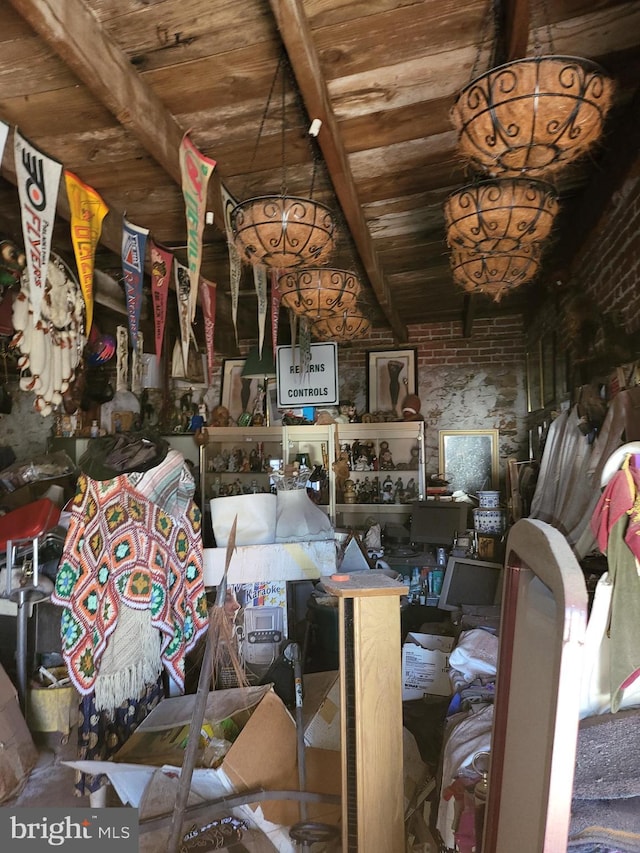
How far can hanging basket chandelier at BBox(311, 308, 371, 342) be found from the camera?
12.7 ft

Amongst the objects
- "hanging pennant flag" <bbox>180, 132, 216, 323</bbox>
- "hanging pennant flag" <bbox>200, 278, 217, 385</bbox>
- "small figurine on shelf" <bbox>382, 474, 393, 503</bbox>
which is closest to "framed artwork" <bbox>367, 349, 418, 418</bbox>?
"small figurine on shelf" <bbox>382, 474, 393, 503</bbox>

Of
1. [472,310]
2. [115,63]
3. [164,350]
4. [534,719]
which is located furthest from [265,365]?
Result: [534,719]

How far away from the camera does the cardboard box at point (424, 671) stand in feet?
10.6

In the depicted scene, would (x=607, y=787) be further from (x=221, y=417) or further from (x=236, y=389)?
(x=236, y=389)

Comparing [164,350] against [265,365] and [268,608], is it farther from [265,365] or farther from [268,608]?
[268,608]

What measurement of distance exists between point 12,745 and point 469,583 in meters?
3.07

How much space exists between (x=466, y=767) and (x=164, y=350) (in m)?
5.11

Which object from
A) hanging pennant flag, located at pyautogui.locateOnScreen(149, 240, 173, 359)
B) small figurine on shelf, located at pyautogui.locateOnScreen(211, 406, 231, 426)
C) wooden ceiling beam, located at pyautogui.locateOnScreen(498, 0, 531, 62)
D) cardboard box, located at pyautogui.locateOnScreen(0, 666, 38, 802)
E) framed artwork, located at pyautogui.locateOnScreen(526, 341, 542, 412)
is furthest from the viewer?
small figurine on shelf, located at pyautogui.locateOnScreen(211, 406, 231, 426)

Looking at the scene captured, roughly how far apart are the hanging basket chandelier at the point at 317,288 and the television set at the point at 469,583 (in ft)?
7.44

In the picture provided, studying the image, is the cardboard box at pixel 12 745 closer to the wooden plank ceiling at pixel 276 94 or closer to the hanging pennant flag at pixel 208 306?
the hanging pennant flag at pixel 208 306

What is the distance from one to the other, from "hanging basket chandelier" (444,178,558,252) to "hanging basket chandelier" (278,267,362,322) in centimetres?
103

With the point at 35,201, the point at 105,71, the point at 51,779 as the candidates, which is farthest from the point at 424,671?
the point at 105,71

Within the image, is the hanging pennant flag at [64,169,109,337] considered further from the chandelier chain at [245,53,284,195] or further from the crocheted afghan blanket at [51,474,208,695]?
the crocheted afghan blanket at [51,474,208,695]

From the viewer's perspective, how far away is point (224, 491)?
18.1ft
